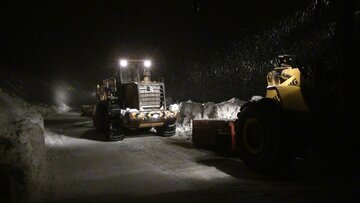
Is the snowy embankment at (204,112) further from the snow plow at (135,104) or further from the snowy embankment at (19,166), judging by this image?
the snowy embankment at (19,166)

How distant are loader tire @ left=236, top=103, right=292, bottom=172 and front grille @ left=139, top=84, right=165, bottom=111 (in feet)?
22.9

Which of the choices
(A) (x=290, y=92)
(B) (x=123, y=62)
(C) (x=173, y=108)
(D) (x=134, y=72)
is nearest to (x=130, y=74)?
(D) (x=134, y=72)

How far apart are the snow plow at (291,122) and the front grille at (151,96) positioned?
22.6 feet

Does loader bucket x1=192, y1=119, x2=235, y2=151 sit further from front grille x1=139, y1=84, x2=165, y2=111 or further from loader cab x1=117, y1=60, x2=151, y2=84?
loader cab x1=117, y1=60, x2=151, y2=84

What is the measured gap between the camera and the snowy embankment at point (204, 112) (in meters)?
15.6

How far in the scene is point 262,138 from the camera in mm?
7090

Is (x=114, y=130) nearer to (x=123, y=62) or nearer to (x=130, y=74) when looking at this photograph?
(x=130, y=74)

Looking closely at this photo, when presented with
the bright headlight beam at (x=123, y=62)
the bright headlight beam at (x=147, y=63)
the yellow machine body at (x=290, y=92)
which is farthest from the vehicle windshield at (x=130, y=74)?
the yellow machine body at (x=290, y=92)

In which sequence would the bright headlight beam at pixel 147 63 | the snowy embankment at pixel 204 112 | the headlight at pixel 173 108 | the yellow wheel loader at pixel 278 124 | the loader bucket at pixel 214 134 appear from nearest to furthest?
the yellow wheel loader at pixel 278 124 → the loader bucket at pixel 214 134 → the headlight at pixel 173 108 → the bright headlight beam at pixel 147 63 → the snowy embankment at pixel 204 112

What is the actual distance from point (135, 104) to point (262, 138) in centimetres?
798

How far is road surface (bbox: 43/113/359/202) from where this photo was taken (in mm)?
5934

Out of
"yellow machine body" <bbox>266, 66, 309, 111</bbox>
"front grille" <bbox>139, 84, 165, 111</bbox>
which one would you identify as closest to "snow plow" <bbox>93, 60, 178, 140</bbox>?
"front grille" <bbox>139, 84, 165, 111</bbox>

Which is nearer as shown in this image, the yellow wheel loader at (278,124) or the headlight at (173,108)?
the yellow wheel loader at (278,124)

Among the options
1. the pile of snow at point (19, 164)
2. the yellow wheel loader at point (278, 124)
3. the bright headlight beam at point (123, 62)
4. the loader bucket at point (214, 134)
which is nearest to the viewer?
the pile of snow at point (19, 164)
